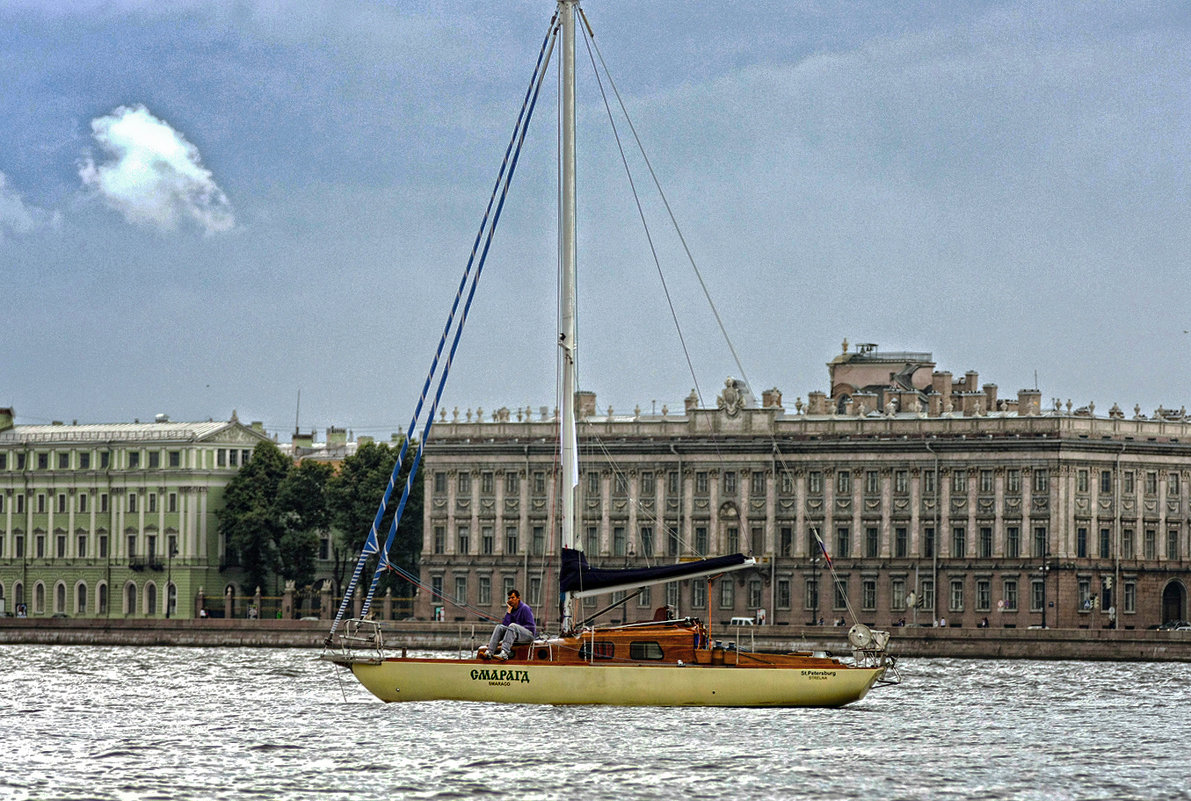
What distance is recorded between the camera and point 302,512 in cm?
12494

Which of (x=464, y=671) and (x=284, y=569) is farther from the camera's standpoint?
(x=284, y=569)

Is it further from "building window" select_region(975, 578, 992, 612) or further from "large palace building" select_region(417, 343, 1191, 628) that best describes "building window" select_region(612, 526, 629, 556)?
"building window" select_region(975, 578, 992, 612)

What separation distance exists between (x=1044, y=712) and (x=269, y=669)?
27910 mm

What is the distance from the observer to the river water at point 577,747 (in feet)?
134

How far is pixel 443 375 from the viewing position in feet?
189

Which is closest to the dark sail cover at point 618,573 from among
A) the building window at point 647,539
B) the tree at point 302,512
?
the building window at point 647,539

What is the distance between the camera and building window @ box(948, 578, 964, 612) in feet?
369

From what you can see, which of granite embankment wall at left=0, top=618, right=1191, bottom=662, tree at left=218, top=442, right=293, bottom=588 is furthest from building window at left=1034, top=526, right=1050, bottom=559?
tree at left=218, top=442, right=293, bottom=588

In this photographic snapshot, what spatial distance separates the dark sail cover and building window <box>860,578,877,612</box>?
6254 centimetres

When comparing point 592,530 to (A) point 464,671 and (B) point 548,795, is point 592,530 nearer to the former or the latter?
(A) point 464,671

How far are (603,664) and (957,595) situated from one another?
6523 centimetres

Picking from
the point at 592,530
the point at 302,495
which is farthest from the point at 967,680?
the point at 302,495

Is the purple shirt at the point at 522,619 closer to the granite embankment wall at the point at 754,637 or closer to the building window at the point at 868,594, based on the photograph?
the granite embankment wall at the point at 754,637

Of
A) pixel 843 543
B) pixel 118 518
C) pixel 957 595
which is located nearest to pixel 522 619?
pixel 957 595
